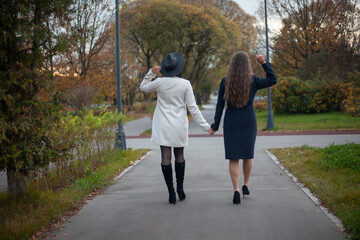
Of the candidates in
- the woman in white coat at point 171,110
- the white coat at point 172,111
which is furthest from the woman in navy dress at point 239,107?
the white coat at point 172,111

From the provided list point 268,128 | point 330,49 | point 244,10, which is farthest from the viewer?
point 244,10

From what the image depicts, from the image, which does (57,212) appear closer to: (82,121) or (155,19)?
(82,121)

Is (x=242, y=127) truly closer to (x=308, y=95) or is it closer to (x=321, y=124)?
(x=321, y=124)

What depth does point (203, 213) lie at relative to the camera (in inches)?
190

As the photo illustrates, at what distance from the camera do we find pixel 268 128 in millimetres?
17625

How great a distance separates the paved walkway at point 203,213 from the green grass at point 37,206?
0.22 m

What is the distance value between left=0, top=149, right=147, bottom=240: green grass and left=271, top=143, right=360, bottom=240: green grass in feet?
10.3

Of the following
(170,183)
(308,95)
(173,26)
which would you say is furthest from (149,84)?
(308,95)

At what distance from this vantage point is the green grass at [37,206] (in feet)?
13.7

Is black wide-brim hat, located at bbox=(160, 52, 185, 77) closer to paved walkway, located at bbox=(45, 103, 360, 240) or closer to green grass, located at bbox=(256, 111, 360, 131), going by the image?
paved walkway, located at bbox=(45, 103, 360, 240)

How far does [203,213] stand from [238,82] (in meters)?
1.65

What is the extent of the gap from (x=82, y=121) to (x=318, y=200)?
4.04 m

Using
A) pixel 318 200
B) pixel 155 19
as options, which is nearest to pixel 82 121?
pixel 318 200

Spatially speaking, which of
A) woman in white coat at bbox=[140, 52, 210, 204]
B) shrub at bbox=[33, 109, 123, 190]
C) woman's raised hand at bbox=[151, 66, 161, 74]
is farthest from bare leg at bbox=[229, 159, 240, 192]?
shrub at bbox=[33, 109, 123, 190]
